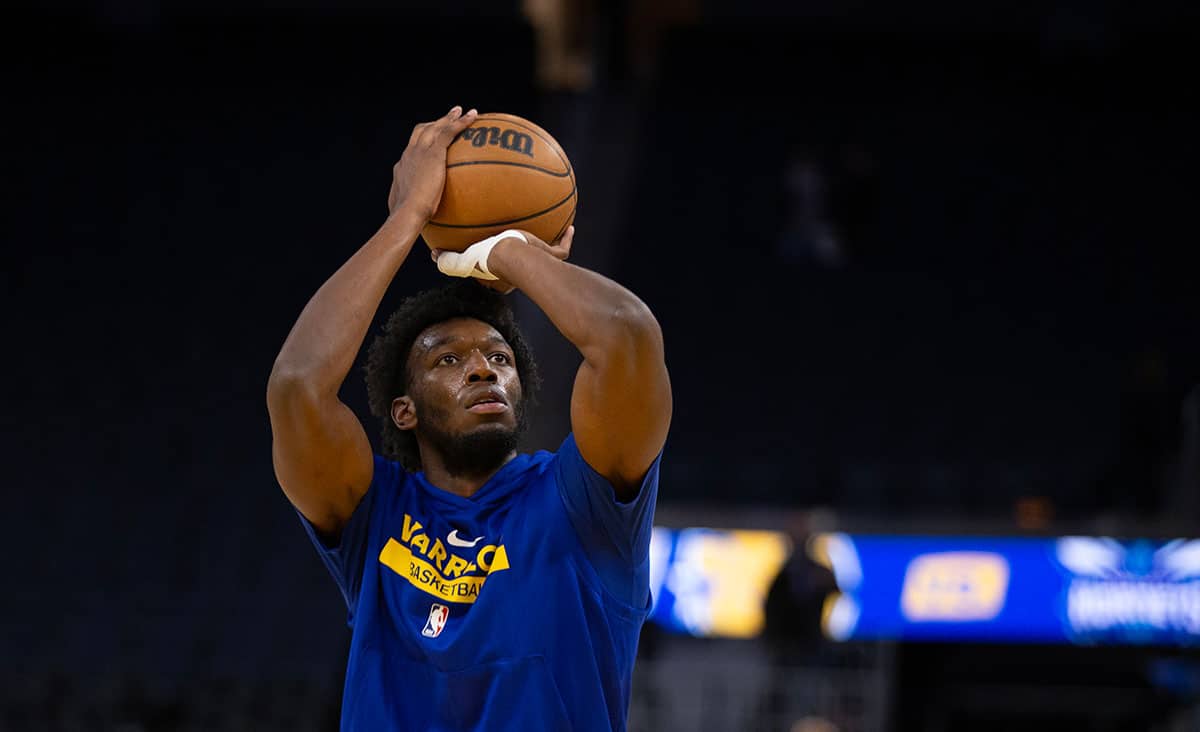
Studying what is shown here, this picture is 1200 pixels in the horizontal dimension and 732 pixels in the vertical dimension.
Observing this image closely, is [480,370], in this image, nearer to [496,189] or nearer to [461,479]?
[461,479]

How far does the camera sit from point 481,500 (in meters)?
2.77

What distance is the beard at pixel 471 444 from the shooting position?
276 centimetres

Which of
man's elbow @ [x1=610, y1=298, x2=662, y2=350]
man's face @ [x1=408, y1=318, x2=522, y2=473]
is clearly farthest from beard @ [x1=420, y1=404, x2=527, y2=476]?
man's elbow @ [x1=610, y1=298, x2=662, y2=350]

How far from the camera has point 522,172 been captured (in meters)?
3.06

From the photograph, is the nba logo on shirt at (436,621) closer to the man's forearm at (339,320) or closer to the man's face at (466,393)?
the man's face at (466,393)

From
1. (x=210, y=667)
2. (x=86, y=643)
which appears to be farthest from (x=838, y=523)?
(x=86, y=643)

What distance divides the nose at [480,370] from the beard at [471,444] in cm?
9

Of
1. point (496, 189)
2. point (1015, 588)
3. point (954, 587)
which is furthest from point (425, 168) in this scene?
point (1015, 588)

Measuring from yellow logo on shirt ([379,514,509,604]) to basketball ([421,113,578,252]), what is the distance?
64 centimetres

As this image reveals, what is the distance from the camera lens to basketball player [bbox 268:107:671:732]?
2.55 m

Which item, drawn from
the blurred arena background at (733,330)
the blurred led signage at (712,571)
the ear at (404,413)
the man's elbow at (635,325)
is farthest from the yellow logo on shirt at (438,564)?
the blurred led signage at (712,571)

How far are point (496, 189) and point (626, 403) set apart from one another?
68 cm

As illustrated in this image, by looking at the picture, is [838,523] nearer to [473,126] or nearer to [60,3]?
[473,126]

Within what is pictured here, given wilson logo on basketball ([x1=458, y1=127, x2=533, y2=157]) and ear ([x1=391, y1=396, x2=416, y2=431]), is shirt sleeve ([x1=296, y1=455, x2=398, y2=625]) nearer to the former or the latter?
ear ([x1=391, y1=396, x2=416, y2=431])
